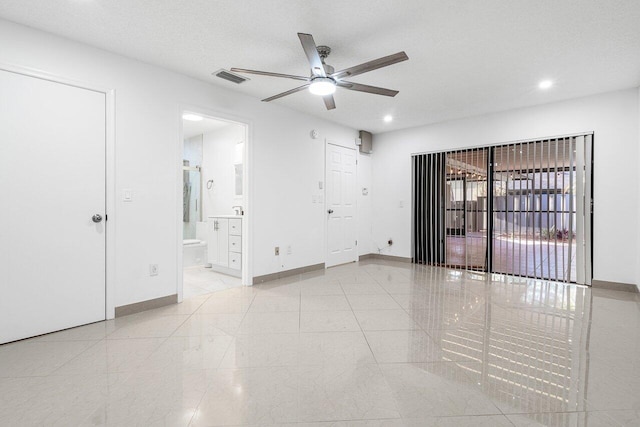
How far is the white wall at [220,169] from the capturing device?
220 inches

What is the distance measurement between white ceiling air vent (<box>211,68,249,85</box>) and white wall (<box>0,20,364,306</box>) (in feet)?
0.98

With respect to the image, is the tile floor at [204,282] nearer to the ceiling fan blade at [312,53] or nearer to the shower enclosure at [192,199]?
the shower enclosure at [192,199]

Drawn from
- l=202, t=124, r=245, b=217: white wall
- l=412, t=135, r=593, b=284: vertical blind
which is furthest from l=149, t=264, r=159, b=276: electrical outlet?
l=412, t=135, r=593, b=284: vertical blind

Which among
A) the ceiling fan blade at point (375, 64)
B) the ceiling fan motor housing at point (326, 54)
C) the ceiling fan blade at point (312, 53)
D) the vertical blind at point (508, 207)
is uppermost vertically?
the ceiling fan motor housing at point (326, 54)

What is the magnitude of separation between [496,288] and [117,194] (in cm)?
461

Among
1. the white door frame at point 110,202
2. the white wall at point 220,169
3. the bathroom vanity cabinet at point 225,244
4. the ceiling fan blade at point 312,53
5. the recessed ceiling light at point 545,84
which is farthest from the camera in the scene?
the white wall at point 220,169

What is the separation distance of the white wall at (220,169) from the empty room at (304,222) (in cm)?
74

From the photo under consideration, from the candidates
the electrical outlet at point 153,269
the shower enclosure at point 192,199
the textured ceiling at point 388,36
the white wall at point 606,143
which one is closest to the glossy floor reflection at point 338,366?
the electrical outlet at point 153,269

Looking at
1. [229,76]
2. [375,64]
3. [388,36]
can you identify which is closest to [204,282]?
[229,76]

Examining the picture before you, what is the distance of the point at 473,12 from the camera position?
239 centimetres

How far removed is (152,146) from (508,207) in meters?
5.00

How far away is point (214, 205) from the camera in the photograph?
6047mm

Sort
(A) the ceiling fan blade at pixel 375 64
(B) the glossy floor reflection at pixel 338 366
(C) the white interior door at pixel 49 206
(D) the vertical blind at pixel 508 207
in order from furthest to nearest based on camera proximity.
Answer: (D) the vertical blind at pixel 508 207 < (C) the white interior door at pixel 49 206 < (A) the ceiling fan blade at pixel 375 64 < (B) the glossy floor reflection at pixel 338 366

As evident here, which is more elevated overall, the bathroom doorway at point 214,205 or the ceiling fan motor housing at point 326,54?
the ceiling fan motor housing at point 326,54
